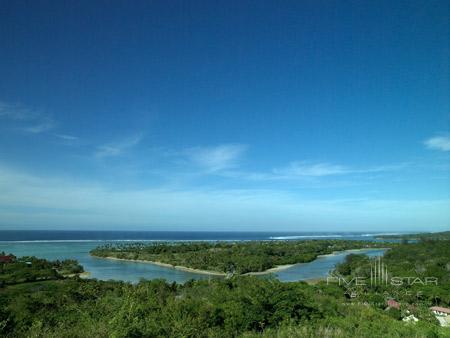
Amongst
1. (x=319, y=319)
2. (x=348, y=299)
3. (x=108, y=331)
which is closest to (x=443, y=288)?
(x=348, y=299)

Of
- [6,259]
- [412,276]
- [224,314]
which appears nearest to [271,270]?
[412,276]

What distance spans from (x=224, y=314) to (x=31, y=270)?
92.3 ft

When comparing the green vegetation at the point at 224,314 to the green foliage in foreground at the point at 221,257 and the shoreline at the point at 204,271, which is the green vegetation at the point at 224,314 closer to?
the shoreline at the point at 204,271

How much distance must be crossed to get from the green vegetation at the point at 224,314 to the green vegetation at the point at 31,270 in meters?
8.89

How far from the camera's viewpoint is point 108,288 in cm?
2436

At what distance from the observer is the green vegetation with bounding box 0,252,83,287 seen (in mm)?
33000

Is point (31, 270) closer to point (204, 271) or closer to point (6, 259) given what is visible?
point (6, 259)

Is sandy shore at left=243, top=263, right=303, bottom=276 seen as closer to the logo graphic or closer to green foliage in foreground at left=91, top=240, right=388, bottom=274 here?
green foliage in foreground at left=91, top=240, right=388, bottom=274

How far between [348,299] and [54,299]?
19594 millimetres

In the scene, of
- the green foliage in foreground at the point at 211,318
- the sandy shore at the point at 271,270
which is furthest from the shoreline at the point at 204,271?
the green foliage in foreground at the point at 211,318

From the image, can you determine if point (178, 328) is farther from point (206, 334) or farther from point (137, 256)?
point (137, 256)

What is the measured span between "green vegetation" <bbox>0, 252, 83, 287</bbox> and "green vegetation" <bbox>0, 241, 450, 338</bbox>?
29.2ft

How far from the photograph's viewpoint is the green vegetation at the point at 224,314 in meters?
7.89

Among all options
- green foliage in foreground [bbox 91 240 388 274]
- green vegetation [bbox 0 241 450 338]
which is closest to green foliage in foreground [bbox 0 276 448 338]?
green vegetation [bbox 0 241 450 338]
